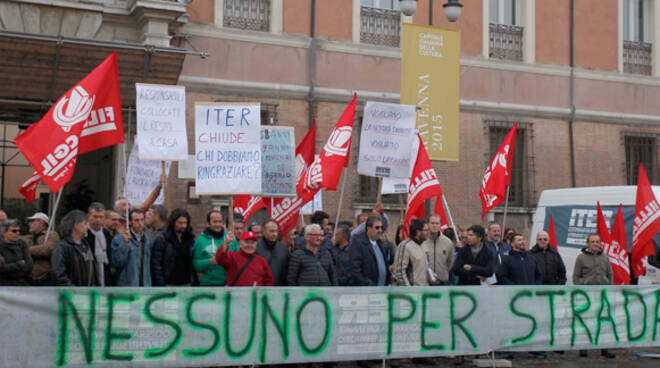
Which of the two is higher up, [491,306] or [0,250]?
[0,250]

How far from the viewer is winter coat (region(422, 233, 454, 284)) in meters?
10.1

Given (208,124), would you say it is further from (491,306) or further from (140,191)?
(491,306)

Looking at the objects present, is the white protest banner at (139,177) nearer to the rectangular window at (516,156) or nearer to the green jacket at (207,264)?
the green jacket at (207,264)

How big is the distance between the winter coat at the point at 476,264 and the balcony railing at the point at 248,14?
8.84 metres

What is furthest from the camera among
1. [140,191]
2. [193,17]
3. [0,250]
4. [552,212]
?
[193,17]

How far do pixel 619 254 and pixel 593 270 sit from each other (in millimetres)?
652

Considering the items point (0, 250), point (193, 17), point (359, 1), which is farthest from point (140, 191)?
point (359, 1)

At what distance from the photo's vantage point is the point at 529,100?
19719mm

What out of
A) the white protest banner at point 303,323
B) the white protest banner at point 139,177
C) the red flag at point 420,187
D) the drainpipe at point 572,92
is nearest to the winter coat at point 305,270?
the white protest banner at point 303,323

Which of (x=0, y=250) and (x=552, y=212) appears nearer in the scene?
(x=0, y=250)

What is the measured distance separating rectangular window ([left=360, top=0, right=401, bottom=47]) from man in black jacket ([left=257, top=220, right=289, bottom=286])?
32.9ft

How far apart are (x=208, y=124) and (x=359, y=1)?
940cm

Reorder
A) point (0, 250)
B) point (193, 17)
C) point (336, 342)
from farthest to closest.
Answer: point (193, 17)
point (336, 342)
point (0, 250)

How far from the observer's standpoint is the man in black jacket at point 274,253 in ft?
29.0
